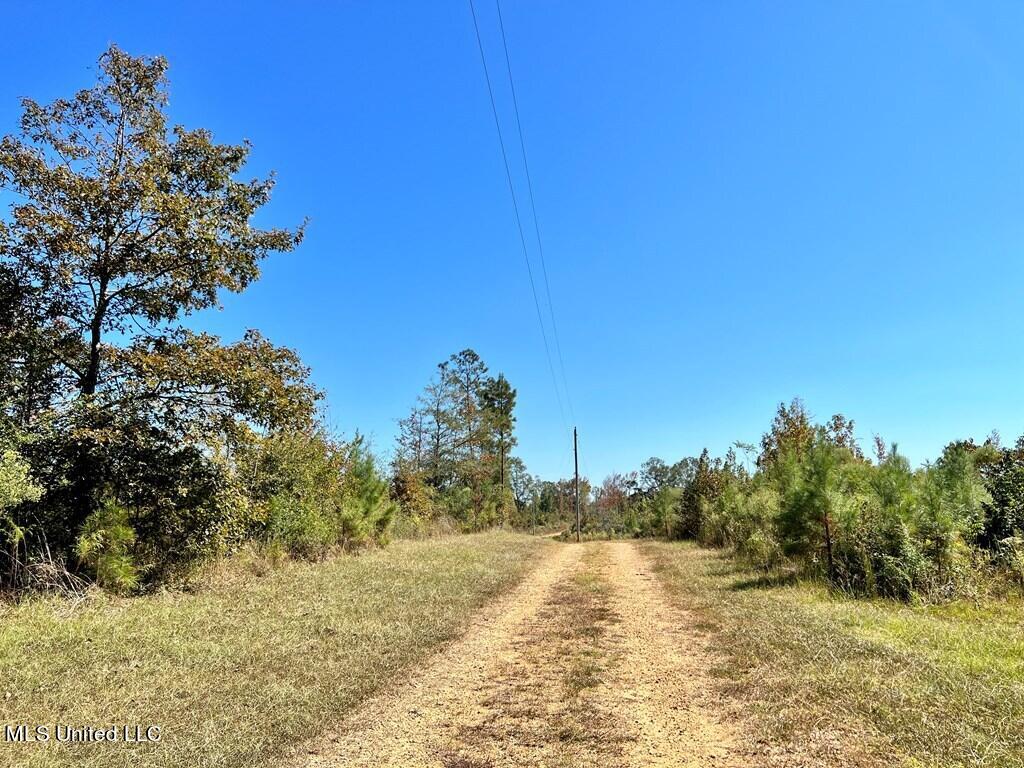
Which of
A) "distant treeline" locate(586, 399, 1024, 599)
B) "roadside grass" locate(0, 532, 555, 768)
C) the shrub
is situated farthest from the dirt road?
the shrub

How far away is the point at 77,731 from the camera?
405 centimetres

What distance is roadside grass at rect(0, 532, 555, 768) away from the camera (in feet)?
13.0

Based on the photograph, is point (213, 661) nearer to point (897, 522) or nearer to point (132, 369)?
point (132, 369)

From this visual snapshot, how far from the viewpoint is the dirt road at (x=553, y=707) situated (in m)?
3.74

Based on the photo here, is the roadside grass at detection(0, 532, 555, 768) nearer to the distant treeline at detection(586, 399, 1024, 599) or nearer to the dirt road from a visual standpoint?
the dirt road

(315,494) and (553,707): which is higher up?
(315,494)

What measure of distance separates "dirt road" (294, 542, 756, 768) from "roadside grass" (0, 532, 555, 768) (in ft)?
1.42

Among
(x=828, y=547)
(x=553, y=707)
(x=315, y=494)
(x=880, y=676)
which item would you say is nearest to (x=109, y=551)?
(x=315, y=494)

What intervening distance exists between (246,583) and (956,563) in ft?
39.3

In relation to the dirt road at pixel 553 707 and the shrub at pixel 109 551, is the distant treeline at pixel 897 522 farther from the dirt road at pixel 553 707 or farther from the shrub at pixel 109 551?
the shrub at pixel 109 551

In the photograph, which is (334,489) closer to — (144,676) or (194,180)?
(194,180)

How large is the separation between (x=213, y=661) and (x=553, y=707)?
3.53 meters

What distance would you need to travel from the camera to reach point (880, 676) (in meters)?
4.78

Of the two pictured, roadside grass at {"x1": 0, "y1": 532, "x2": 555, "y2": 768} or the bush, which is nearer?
roadside grass at {"x1": 0, "y1": 532, "x2": 555, "y2": 768}
